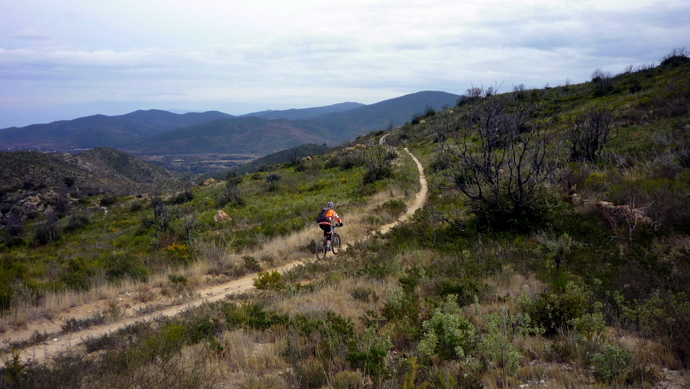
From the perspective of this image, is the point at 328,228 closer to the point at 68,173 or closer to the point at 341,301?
the point at 341,301

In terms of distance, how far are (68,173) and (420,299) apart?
203 ft

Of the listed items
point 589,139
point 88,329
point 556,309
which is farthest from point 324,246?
point 589,139

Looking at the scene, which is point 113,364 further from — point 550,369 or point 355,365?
point 550,369

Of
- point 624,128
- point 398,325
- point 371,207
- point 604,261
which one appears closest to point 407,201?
point 371,207

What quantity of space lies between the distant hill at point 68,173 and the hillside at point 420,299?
43319 mm

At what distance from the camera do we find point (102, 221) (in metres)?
25.8

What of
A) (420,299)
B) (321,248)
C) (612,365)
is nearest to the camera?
(612,365)

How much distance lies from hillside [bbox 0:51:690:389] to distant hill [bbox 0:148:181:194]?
142ft

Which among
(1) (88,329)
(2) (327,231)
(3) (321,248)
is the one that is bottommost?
(1) (88,329)

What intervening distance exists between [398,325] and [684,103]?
2648 centimetres

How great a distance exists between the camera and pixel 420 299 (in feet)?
19.4

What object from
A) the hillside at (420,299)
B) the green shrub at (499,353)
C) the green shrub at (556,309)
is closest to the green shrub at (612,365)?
the hillside at (420,299)

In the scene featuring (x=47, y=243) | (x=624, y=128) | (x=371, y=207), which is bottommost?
(x=47, y=243)

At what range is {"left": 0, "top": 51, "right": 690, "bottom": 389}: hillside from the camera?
361 cm
